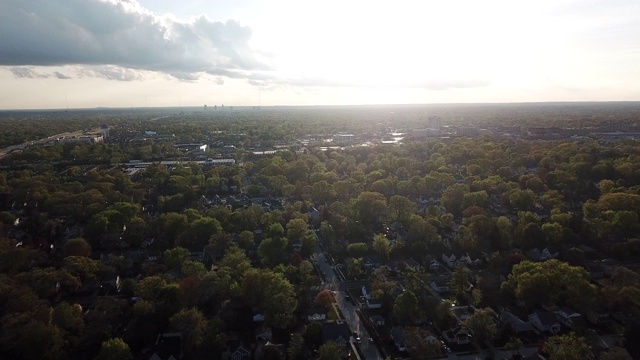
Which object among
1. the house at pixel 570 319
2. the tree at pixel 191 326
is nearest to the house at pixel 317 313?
the tree at pixel 191 326

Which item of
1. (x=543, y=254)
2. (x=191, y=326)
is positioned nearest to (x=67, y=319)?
(x=191, y=326)

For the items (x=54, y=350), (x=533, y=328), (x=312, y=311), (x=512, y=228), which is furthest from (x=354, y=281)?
(x=54, y=350)

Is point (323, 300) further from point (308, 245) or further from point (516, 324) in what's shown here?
point (516, 324)

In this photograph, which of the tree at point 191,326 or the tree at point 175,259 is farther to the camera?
the tree at point 175,259

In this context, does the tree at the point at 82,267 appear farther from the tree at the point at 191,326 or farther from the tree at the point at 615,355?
the tree at the point at 615,355

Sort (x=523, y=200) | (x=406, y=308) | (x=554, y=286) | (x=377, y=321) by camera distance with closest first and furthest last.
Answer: (x=406, y=308), (x=377, y=321), (x=554, y=286), (x=523, y=200)
